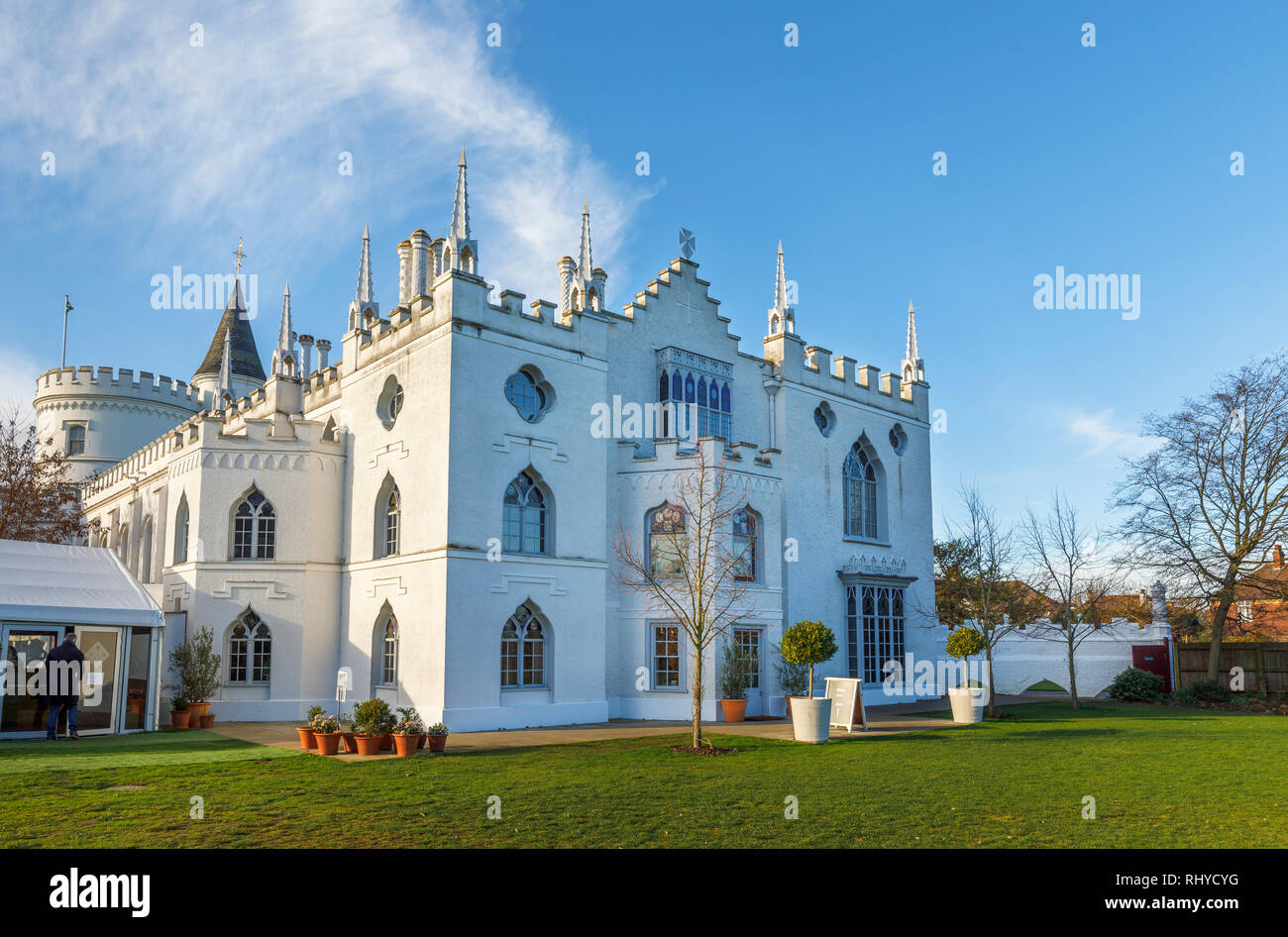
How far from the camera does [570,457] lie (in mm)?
23000

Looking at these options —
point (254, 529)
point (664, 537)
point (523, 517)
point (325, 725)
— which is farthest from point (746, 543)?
point (254, 529)

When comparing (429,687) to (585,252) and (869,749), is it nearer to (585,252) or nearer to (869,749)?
(869,749)

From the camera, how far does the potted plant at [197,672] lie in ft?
70.3

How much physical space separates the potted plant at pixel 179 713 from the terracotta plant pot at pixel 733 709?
12.5 m

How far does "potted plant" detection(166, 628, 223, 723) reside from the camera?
70.3 ft

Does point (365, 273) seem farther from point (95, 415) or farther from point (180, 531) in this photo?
point (95, 415)

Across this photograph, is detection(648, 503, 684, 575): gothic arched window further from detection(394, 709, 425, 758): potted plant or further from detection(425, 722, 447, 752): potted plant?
detection(394, 709, 425, 758): potted plant

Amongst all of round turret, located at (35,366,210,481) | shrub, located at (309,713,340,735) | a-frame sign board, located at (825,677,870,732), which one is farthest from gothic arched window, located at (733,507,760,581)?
round turret, located at (35,366,210,481)

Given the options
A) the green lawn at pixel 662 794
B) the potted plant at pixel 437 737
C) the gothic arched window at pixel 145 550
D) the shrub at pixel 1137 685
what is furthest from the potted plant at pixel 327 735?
the shrub at pixel 1137 685

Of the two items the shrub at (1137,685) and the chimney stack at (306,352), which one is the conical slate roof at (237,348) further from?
the shrub at (1137,685)

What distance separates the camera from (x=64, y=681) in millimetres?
18188

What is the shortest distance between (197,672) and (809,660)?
14186 millimetres
